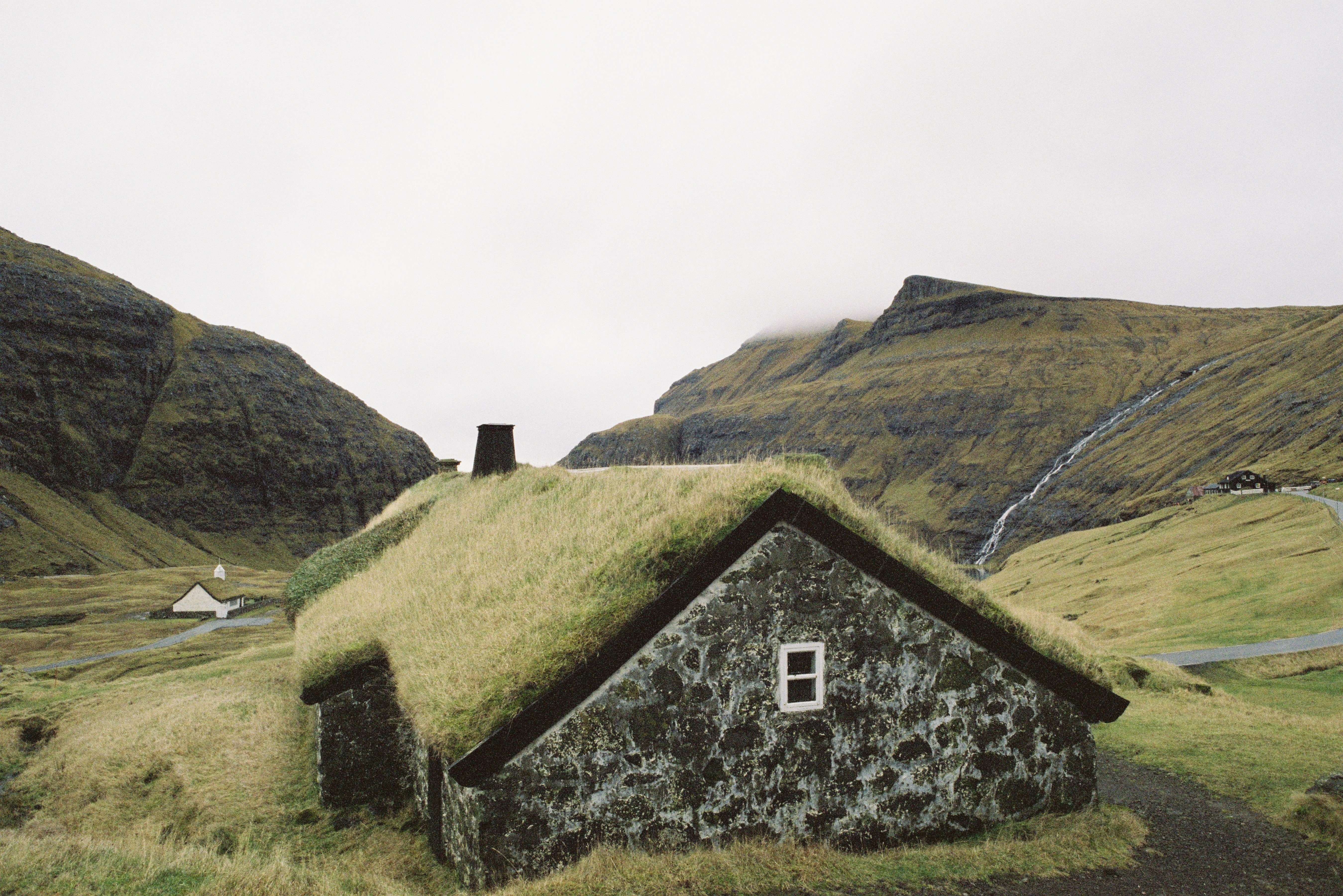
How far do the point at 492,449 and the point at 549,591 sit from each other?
13.6 meters

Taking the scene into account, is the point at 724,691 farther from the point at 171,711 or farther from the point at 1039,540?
the point at 1039,540

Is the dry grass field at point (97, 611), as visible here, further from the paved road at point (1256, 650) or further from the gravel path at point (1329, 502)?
the gravel path at point (1329, 502)

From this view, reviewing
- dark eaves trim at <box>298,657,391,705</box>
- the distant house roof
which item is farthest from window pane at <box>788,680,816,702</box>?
the distant house roof

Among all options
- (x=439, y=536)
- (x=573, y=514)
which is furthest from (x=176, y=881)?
(x=439, y=536)

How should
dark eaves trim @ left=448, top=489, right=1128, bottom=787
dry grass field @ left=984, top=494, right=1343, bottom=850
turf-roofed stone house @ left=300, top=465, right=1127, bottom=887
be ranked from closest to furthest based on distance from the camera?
dark eaves trim @ left=448, top=489, right=1128, bottom=787 < turf-roofed stone house @ left=300, top=465, right=1127, bottom=887 < dry grass field @ left=984, top=494, right=1343, bottom=850

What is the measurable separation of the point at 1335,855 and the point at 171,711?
23.8m

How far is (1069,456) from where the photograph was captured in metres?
180

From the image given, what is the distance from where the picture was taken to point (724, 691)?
33.7 ft

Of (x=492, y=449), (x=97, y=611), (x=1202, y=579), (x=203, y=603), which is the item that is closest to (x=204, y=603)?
(x=203, y=603)

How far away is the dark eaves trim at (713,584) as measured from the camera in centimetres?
929

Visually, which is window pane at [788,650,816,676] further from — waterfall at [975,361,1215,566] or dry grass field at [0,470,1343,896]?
waterfall at [975,361,1215,566]

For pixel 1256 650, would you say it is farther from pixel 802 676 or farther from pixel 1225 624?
pixel 802 676

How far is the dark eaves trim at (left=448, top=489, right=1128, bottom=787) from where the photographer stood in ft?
30.5

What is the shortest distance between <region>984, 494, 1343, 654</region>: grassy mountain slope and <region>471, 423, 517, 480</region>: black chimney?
1501cm
